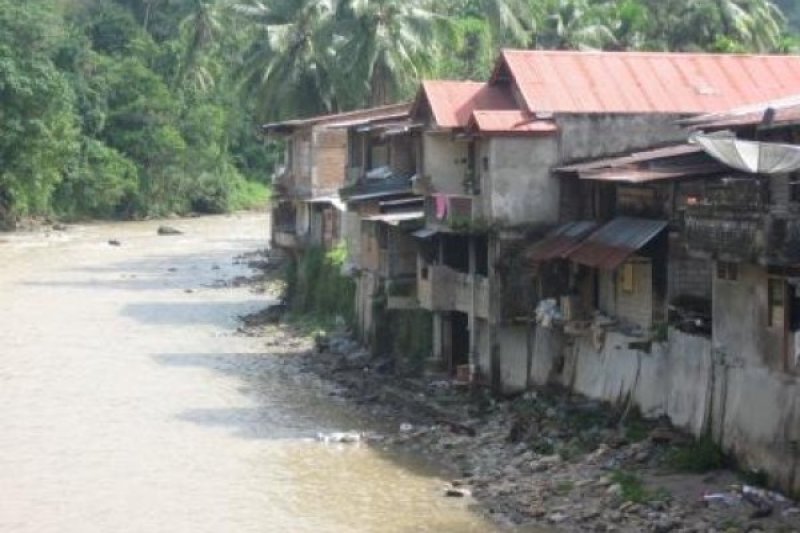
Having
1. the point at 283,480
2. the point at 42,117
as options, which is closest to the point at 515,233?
the point at 283,480

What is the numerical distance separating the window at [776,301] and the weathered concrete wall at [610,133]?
8.01m

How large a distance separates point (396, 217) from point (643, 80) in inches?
252

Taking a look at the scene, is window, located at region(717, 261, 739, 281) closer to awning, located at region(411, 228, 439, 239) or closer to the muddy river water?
the muddy river water

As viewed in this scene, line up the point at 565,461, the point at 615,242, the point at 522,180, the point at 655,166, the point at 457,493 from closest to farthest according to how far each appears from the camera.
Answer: the point at 457,493 < the point at 565,461 < the point at 655,166 < the point at 615,242 < the point at 522,180

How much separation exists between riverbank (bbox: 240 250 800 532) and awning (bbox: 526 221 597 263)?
8.26 feet

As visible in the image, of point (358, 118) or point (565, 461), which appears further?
point (358, 118)

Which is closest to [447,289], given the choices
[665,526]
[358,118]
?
[358,118]

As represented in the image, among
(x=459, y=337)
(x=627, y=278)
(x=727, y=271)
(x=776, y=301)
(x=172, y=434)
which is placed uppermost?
(x=727, y=271)

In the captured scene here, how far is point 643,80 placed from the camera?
28.4 m

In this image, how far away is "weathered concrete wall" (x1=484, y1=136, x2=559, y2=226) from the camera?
27031 mm

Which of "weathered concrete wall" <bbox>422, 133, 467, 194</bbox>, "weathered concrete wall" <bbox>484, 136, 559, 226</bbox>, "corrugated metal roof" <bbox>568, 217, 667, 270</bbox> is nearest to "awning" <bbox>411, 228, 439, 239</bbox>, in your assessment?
"weathered concrete wall" <bbox>422, 133, 467, 194</bbox>

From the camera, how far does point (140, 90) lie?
7294 centimetres

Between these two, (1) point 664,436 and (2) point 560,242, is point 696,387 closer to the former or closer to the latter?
(1) point 664,436

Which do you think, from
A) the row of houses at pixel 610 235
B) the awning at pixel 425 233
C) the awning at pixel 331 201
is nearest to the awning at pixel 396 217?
the row of houses at pixel 610 235
